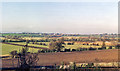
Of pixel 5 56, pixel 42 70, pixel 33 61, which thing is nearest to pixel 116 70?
pixel 42 70

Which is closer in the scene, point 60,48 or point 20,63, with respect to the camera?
point 20,63

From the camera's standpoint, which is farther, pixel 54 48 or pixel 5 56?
pixel 54 48

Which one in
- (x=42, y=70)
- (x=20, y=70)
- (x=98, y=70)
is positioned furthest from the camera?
A: (x=98, y=70)

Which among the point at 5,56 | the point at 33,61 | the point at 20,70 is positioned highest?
the point at 33,61

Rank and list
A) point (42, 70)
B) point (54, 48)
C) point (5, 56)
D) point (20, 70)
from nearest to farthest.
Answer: point (20, 70) → point (42, 70) → point (5, 56) → point (54, 48)

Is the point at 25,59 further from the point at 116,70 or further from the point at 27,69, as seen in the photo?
the point at 116,70

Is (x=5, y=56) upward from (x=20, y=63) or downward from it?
downward

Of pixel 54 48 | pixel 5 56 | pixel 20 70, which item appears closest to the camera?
pixel 20 70

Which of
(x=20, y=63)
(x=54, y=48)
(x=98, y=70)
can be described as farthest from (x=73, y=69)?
(x=54, y=48)

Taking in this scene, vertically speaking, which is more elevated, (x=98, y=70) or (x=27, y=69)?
(x=27, y=69)

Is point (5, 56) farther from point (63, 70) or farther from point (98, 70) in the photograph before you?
point (98, 70)
